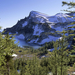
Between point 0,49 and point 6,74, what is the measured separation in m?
8.37

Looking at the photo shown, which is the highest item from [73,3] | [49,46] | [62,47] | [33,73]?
[73,3]

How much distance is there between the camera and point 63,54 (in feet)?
51.1

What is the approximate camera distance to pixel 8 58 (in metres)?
16.1

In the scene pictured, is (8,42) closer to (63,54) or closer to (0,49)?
(0,49)

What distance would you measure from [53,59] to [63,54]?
3.41 m

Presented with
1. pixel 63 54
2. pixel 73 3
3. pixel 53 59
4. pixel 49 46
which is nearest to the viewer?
pixel 73 3

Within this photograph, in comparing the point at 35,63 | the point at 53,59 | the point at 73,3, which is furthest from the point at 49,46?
the point at 73,3

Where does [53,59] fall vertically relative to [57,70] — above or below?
above

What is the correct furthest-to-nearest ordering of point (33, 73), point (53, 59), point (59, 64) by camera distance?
point (33, 73) → point (53, 59) → point (59, 64)

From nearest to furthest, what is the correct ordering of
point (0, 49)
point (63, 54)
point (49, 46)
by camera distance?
1. point (0, 49)
2. point (63, 54)
3. point (49, 46)

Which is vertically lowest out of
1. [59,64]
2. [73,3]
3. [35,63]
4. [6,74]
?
[35,63]

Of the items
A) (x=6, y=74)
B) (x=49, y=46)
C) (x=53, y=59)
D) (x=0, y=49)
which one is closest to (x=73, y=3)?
Result: (x=0, y=49)

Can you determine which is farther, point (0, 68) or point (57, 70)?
point (57, 70)

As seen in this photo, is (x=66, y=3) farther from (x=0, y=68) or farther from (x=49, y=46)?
(x=49, y=46)
